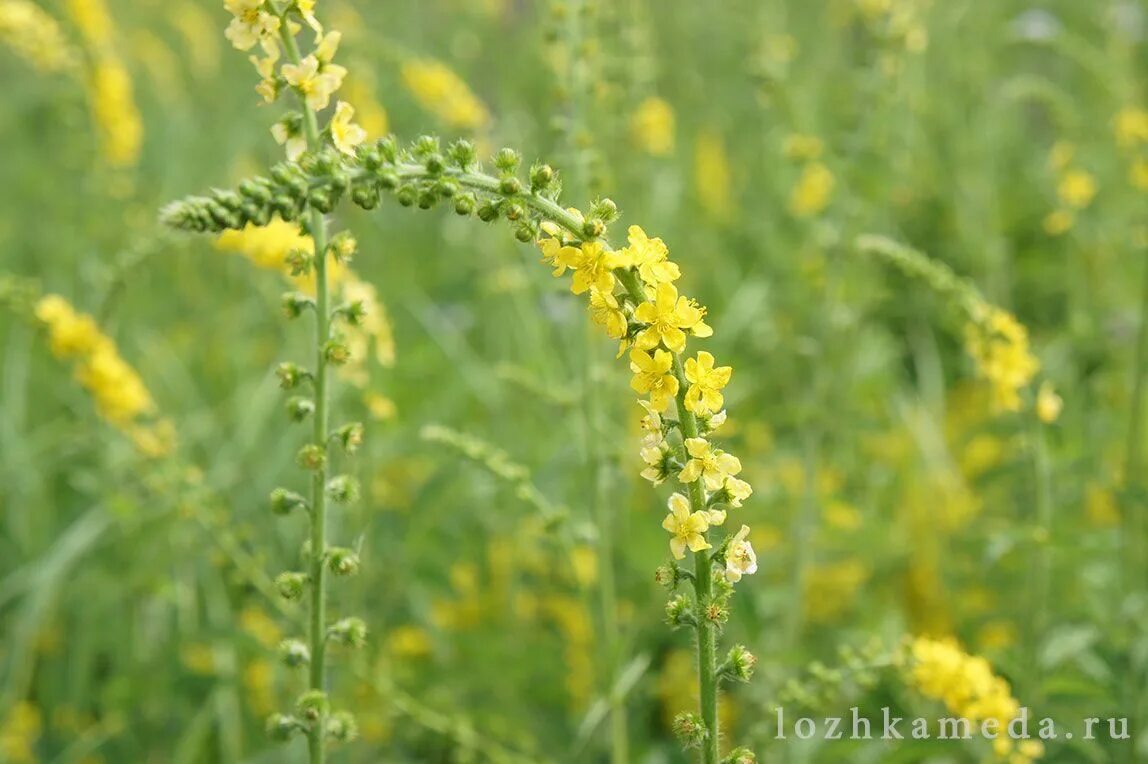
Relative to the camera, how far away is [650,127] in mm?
5953

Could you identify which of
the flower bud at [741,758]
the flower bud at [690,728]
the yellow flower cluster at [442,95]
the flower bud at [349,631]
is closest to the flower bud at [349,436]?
the flower bud at [349,631]

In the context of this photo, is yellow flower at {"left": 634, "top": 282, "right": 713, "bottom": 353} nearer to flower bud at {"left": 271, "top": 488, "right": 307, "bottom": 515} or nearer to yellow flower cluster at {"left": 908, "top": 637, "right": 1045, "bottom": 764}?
flower bud at {"left": 271, "top": 488, "right": 307, "bottom": 515}

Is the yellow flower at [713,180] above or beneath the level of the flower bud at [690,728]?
above

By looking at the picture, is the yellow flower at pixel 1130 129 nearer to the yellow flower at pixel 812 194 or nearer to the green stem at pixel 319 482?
the yellow flower at pixel 812 194

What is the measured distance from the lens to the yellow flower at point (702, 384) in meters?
2.11

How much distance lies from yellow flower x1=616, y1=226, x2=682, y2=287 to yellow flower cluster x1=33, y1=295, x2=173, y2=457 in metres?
→ 2.37

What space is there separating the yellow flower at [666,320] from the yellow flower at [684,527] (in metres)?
0.28

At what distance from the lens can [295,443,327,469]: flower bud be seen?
237cm

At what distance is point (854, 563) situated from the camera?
5191 mm

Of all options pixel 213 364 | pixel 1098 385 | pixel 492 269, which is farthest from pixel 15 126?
pixel 1098 385

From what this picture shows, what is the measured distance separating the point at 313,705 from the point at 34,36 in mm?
3929

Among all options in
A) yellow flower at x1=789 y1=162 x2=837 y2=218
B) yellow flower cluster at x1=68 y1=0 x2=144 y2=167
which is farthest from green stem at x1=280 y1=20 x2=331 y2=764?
yellow flower at x1=789 y1=162 x2=837 y2=218

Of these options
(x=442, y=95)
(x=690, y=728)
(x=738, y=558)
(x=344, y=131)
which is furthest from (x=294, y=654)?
(x=442, y=95)

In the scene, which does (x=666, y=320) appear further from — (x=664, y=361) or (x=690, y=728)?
(x=690, y=728)
